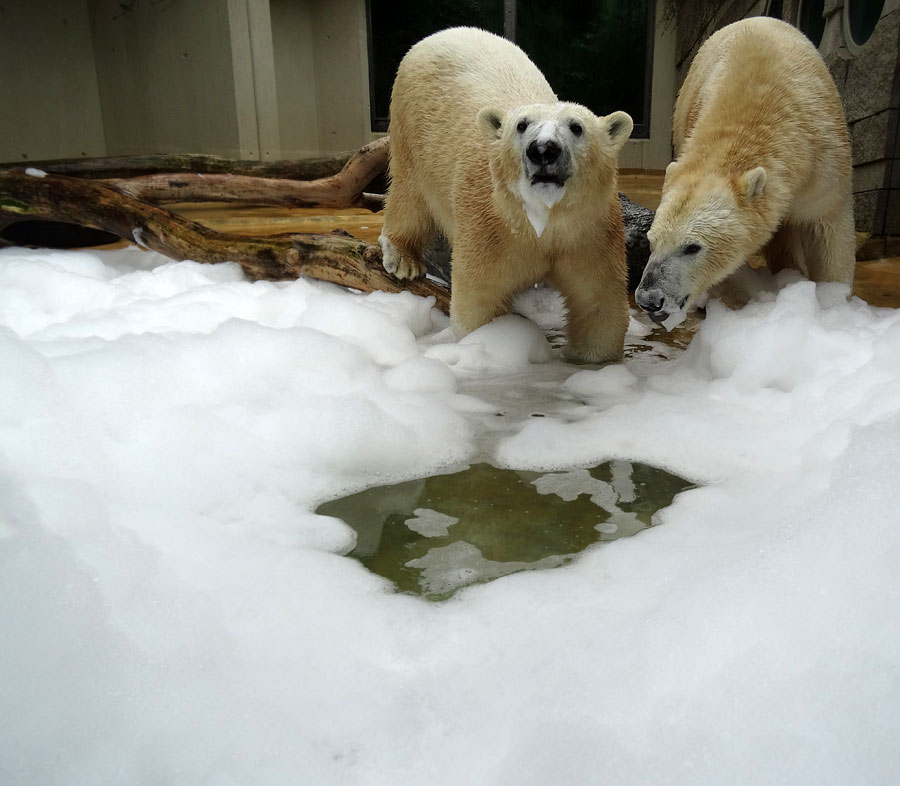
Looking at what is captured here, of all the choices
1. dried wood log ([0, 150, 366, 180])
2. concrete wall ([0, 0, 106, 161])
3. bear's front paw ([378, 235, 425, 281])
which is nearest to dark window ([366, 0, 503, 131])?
dried wood log ([0, 150, 366, 180])

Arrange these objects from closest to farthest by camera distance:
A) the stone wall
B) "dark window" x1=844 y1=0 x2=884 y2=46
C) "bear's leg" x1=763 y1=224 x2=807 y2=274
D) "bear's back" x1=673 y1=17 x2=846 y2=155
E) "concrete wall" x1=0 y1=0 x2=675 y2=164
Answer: "bear's back" x1=673 y1=17 x2=846 y2=155
"bear's leg" x1=763 y1=224 x2=807 y2=274
the stone wall
"dark window" x1=844 y1=0 x2=884 y2=46
"concrete wall" x1=0 y1=0 x2=675 y2=164

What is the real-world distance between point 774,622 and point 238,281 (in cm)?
331

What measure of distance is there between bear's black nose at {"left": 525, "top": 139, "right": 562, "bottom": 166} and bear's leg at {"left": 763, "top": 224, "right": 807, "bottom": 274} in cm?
144

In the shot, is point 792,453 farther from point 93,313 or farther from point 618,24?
point 618,24

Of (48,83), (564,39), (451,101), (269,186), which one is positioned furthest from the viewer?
(564,39)

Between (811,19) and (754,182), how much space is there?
373cm

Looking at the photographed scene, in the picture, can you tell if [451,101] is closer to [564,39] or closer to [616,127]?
[616,127]

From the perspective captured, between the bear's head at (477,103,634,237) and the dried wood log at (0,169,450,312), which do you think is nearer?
the bear's head at (477,103,634,237)

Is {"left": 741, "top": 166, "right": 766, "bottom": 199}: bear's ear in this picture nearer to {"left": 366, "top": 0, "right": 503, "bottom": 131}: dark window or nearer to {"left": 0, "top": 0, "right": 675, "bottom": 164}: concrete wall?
{"left": 0, "top": 0, "right": 675, "bottom": 164}: concrete wall

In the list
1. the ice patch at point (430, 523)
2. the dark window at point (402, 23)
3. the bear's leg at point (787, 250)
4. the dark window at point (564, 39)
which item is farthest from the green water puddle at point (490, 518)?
the dark window at point (402, 23)

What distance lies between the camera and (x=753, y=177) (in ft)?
8.09

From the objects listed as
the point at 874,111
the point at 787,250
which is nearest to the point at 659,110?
the point at 874,111

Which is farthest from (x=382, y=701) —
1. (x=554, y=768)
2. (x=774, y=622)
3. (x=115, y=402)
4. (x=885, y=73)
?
(x=885, y=73)

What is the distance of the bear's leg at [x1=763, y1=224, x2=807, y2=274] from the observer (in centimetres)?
317
